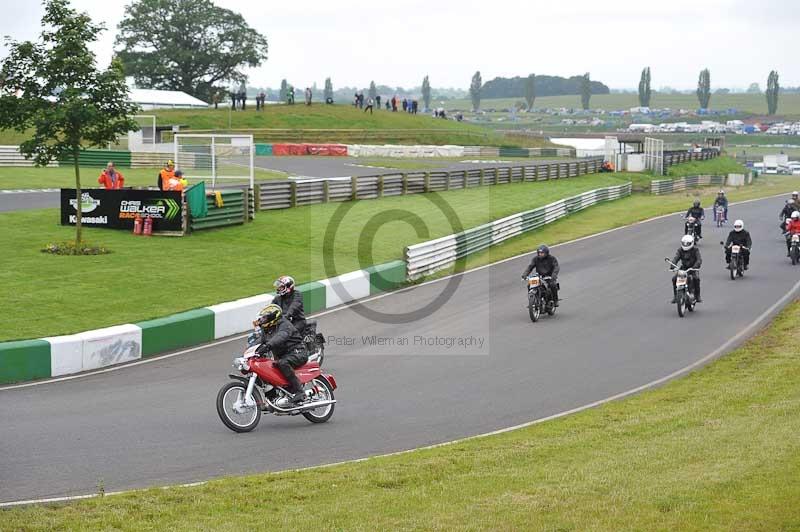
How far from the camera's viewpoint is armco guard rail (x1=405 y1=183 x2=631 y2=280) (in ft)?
93.4

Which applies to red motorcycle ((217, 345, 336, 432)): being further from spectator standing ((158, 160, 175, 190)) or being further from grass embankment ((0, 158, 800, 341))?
spectator standing ((158, 160, 175, 190))

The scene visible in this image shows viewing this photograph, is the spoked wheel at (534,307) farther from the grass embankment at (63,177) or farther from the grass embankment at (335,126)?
the grass embankment at (335,126)

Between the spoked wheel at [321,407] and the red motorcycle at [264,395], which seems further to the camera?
the spoked wheel at [321,407]

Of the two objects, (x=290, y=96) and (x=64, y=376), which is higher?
(x=290, y=96)

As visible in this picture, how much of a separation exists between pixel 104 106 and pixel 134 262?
3.89 meters

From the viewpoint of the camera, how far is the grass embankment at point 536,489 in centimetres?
853

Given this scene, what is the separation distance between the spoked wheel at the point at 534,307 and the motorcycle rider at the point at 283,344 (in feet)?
31.7

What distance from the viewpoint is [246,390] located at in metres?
13.4

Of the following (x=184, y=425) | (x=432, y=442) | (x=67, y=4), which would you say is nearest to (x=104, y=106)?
(x=67, y=4)

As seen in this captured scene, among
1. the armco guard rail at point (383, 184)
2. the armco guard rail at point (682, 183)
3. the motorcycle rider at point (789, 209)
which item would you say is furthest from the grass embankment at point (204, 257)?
the armco guard rail at point (682, 183)

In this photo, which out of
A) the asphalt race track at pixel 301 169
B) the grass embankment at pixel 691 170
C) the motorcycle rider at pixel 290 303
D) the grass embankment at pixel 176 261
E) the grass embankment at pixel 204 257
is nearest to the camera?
the motorcycle rider at pixel 290 303

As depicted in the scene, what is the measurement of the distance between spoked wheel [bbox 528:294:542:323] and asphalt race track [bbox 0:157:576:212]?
1587 centimetres

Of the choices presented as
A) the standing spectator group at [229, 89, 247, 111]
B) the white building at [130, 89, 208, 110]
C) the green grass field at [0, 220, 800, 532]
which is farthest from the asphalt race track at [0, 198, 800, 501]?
the white building at [130, 89, 208, 110]

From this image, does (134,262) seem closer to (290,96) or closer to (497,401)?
(497,401)
